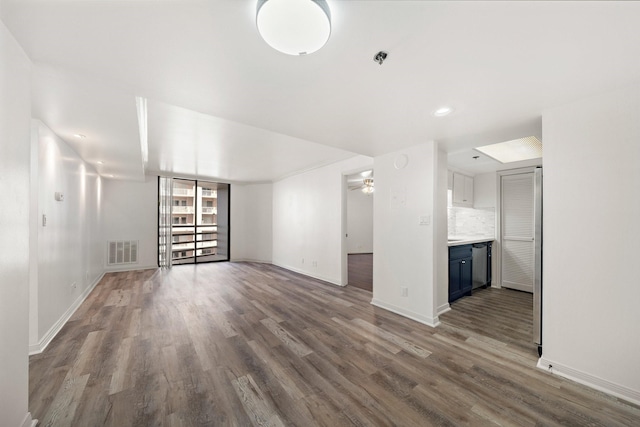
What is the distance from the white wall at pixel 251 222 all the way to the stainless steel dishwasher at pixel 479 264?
4.98m

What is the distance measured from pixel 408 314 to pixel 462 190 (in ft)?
9.12

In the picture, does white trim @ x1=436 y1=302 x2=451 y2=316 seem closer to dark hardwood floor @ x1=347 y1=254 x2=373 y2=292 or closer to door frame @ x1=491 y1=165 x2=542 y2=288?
dark hardwood floor @ x1=347 y1=254 x2=373 y2=292

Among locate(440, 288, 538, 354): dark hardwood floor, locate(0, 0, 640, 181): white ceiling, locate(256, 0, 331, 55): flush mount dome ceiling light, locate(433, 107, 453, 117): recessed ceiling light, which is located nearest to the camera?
locate(256, 0, 331, 55): flush mount dome ceiling light

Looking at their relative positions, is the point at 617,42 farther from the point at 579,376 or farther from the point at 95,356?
the point at 95,356

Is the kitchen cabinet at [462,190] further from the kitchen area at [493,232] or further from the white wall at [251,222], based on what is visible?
the white wall at [251,222]

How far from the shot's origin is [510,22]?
114cm

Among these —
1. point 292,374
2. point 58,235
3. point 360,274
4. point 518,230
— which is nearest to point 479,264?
point 518,230

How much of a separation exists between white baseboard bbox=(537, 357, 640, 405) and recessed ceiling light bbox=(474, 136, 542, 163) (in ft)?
8.27

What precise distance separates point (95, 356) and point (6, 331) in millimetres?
1334

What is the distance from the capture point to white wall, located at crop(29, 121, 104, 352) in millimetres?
2330

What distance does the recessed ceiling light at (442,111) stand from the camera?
204 cm

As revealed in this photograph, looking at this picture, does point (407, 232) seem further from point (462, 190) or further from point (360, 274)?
point (360, 274)

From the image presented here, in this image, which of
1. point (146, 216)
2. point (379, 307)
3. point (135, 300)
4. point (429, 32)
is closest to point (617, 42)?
point (429, 32)

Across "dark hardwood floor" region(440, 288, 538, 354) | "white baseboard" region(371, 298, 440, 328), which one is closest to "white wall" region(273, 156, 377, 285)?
"white baseboard" region(371, 298, 440, 328)
